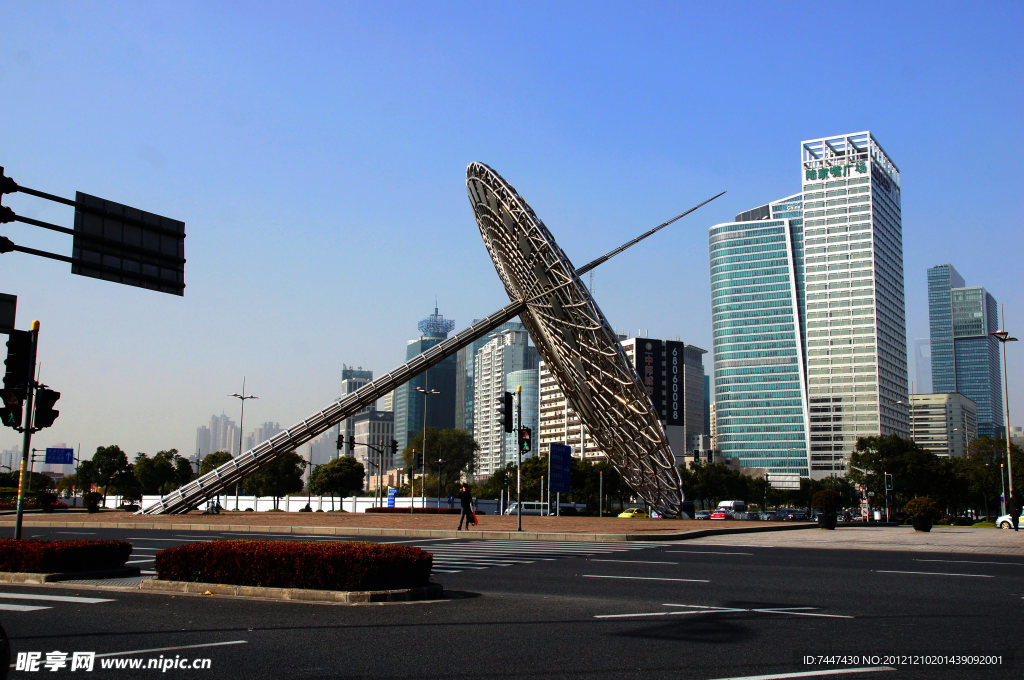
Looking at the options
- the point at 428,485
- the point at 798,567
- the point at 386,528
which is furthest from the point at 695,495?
the point at 798,567

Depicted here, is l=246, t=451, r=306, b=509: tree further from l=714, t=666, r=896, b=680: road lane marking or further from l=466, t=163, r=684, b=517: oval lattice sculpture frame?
l=714, t=666, r=896, b=680: road lane marking

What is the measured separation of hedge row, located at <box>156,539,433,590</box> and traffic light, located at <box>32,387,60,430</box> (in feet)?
14.1

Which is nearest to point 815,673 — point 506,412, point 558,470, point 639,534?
point 639,534

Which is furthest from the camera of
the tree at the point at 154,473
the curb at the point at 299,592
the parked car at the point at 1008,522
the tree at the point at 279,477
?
the tree at the point at 154,473

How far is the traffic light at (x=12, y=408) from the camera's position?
16797 millimetres

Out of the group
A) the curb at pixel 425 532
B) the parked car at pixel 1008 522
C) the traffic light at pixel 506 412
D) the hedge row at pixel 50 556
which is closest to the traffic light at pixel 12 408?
the hedge row at pixel 50 556

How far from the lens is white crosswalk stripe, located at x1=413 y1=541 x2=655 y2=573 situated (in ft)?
71.1

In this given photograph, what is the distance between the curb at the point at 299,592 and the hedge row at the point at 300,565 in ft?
0.66

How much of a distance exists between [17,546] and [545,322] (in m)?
36.7

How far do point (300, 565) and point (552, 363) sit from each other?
41.8m

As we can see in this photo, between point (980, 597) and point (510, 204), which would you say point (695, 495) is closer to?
point (510, 204)

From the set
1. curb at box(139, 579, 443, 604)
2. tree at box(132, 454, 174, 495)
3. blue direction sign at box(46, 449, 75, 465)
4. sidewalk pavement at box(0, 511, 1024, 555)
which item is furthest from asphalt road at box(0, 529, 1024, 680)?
blue direction sign at box(46, 449, 75, 465)

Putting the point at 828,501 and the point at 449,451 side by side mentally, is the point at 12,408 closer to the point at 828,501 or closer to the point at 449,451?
the point at 828,501

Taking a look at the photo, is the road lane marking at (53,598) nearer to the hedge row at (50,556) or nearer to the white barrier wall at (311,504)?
the hedge row at (50,556)
